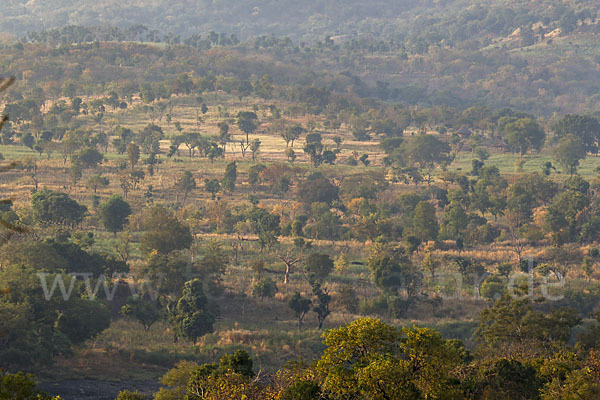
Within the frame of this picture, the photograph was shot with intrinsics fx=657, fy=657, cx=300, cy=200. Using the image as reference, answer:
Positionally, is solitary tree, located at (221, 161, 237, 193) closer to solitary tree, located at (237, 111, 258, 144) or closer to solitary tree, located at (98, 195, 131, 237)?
solitary tree, located at (98, 195, 131, 237)

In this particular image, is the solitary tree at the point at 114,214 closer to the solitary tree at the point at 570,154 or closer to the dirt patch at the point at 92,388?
the dirt patch at the point at 92,388

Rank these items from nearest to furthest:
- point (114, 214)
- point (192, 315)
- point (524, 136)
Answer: point (192, 315)
point (114, 214)
point (524, 136)

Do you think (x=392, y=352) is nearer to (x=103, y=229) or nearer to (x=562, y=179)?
(x=103, y=229)

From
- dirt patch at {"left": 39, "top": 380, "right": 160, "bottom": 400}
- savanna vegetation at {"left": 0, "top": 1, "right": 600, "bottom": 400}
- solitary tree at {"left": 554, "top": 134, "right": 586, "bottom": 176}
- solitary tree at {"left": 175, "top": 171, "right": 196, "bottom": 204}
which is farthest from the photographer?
solitary tree at {"left": 554, "top": 134, "right": 586, "bottom": 176}

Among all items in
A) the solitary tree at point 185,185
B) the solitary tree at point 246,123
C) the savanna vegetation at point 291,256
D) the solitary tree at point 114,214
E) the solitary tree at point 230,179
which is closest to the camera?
the savanna vegetation at point 291,256

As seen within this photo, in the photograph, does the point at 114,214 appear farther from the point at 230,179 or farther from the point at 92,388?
the point at 92,388

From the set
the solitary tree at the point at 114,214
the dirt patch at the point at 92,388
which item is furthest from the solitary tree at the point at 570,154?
the dirt patch at the point at 92,388

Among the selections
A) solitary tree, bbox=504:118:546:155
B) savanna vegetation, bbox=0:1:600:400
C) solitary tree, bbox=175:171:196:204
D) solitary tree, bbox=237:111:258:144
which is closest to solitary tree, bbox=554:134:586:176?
savanna vegetation, bbox=0:1:600:400

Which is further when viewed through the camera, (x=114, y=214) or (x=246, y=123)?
(x=246, y=123)

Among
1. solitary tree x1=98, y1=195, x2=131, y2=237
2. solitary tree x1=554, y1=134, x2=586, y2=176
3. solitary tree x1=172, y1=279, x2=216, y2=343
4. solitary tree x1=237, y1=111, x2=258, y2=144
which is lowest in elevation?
solitary tree x1=554, y1=134, x2=586, y2=176

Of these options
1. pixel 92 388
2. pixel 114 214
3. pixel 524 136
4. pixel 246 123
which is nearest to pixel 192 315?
pixel 92 388

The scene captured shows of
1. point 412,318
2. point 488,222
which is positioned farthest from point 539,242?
point 412,318
